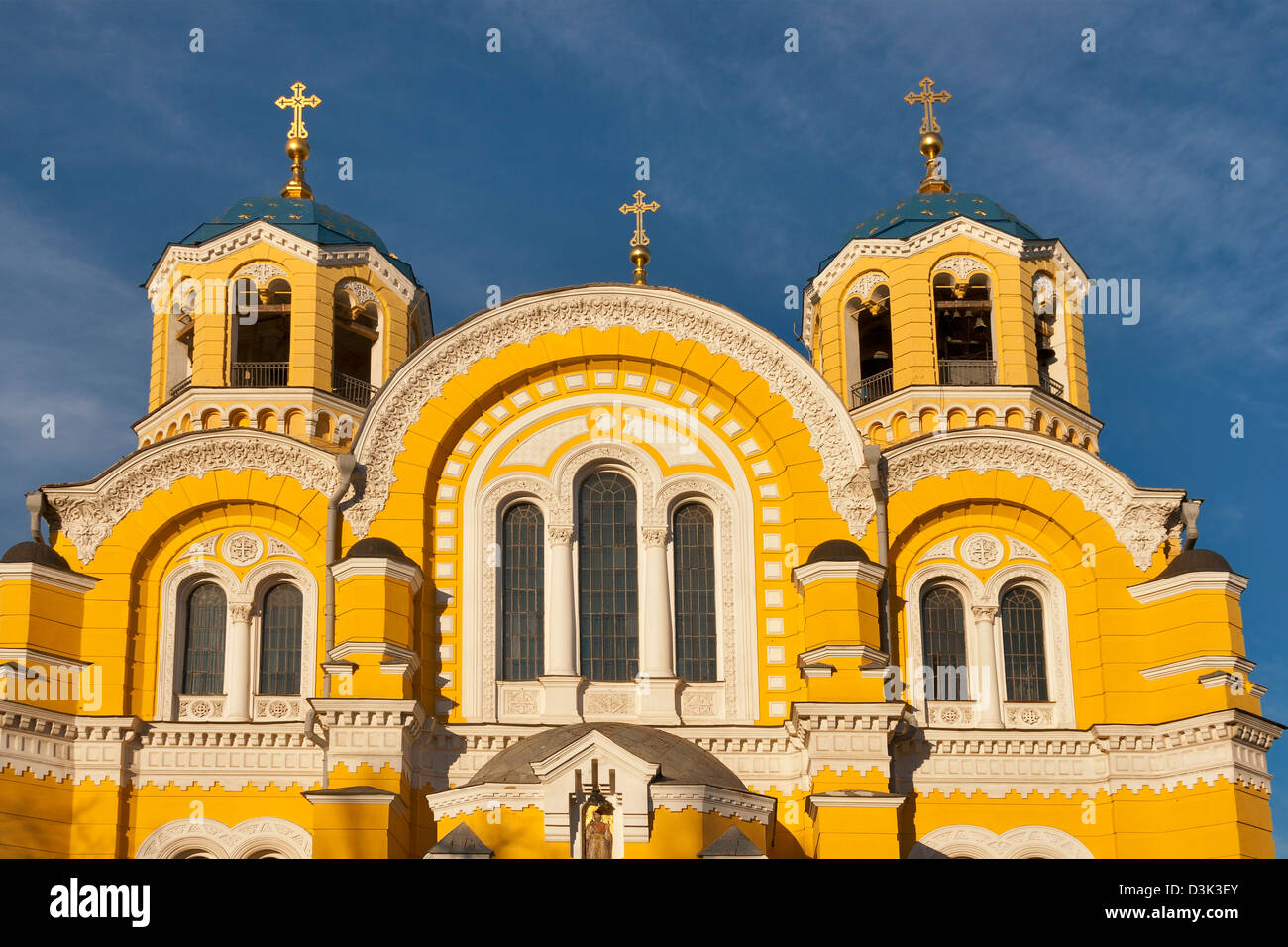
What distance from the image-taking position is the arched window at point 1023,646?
30719 mm

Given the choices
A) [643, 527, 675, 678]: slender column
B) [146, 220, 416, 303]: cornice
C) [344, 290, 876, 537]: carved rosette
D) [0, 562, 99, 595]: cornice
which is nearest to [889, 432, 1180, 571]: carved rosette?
[344, 290, 876, 537]: carved rosette

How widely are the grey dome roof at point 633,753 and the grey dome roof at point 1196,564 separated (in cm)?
788

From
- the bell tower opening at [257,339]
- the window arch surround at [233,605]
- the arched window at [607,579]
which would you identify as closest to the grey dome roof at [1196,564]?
the arched window at [607,579]

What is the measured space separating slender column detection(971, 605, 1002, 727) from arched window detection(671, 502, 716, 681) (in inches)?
171

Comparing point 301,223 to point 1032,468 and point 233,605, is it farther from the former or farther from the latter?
point 1032,468

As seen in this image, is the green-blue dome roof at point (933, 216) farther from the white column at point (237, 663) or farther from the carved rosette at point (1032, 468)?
the white column at point (237, 663)

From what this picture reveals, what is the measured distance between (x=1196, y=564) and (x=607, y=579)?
9.30 meters

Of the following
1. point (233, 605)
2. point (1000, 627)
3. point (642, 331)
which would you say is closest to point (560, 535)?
point (642, 331)
